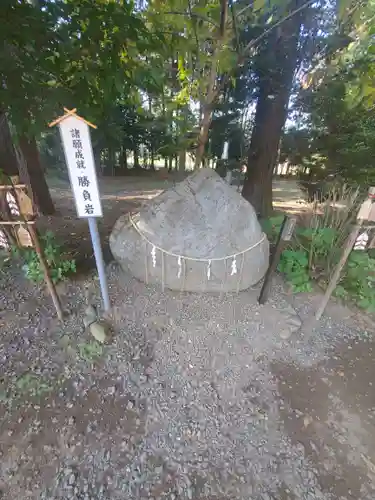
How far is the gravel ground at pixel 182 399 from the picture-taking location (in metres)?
1.64

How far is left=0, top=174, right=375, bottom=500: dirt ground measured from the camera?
1646 mm

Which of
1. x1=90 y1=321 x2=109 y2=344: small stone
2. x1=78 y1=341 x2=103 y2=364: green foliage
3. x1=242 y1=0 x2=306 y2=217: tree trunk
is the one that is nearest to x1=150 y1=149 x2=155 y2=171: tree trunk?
x1=242 y1=0 x2=306 y2=217: tree trunk

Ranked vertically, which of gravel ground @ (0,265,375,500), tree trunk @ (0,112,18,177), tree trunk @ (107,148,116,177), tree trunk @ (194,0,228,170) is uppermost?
tree trunk @ (194,0,228,170)

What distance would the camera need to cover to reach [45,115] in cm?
197

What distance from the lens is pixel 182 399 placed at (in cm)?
206

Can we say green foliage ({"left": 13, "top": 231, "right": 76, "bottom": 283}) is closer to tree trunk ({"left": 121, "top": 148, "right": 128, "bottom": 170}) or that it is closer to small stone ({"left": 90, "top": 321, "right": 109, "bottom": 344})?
small stone ({"left": 90, "top": 321, "right": 109, "bottom": 344})

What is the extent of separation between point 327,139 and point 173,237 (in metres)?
4.00

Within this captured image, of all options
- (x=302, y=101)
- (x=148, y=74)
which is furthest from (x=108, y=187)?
(x=148, y=74)

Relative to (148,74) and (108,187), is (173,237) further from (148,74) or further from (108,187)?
(108,187)

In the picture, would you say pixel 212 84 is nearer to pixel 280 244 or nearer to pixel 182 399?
pixel 280 244

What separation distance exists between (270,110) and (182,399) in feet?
13.3

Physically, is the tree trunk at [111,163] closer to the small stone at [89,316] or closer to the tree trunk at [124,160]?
the tree trunk at [124,160]

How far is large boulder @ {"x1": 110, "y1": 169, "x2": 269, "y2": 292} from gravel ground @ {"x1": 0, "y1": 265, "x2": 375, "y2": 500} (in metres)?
0.21

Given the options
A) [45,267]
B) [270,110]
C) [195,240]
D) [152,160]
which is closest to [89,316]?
[45,267]
